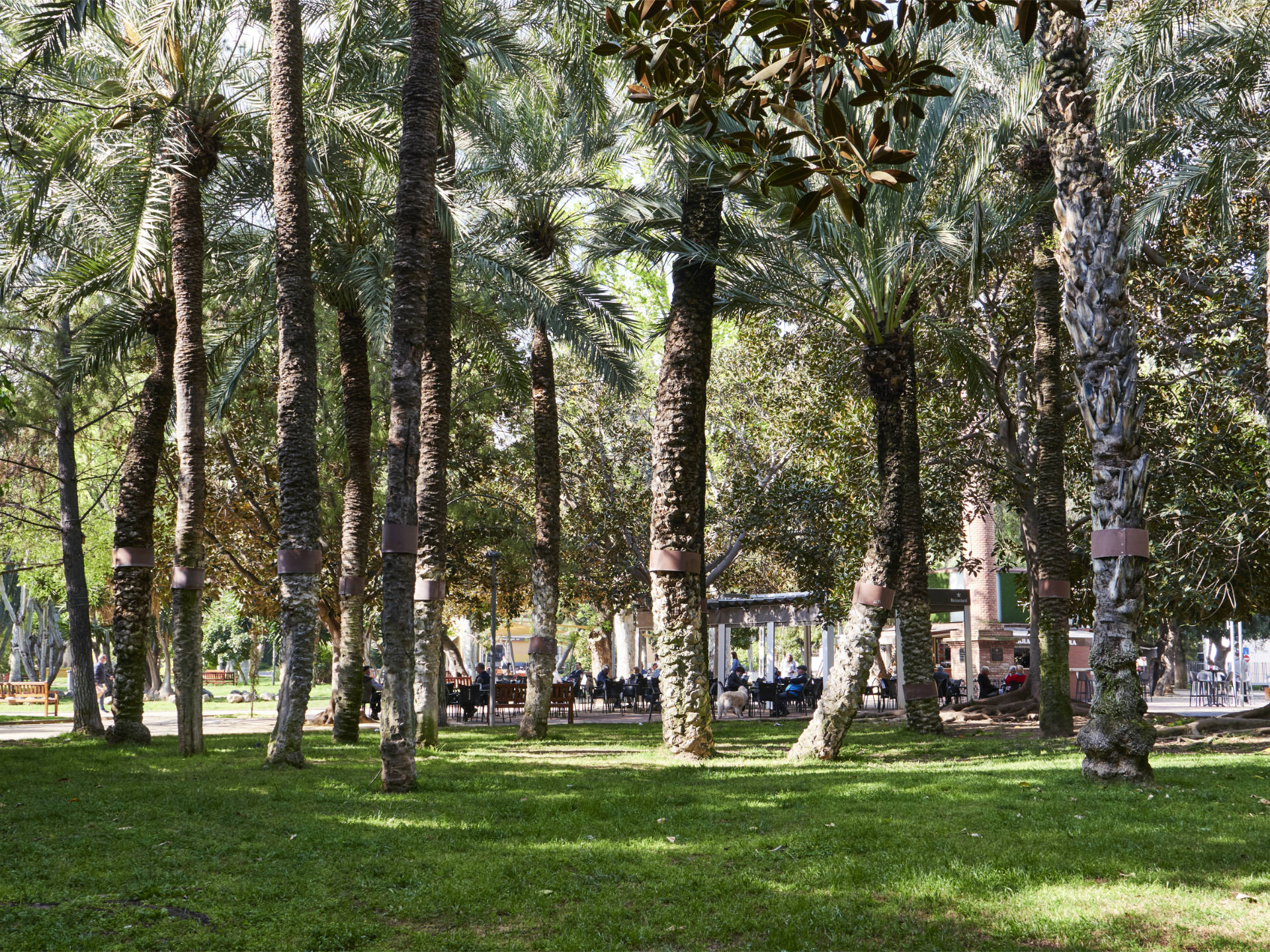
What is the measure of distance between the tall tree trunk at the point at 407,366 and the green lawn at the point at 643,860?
712 mm

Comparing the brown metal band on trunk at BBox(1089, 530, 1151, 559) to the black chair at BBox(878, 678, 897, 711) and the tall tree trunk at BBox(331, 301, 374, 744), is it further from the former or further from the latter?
the black chair at BBox(878, 678, 897, 711)

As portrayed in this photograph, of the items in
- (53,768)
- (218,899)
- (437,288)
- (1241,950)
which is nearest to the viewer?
(1241,950)

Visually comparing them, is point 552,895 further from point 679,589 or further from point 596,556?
point 596,556

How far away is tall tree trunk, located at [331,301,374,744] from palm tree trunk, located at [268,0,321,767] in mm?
3320

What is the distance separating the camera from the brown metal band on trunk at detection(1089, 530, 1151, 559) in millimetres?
9352

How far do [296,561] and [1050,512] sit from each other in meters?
10.3

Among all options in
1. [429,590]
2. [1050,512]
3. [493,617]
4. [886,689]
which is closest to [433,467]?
[429,590]

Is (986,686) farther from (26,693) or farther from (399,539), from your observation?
(26,693)

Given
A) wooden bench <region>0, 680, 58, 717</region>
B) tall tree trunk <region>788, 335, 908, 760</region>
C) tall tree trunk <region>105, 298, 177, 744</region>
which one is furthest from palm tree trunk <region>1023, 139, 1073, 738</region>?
wooden bench <region>0, 680, 58, 717</region>

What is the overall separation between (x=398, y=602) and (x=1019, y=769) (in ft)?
21.0

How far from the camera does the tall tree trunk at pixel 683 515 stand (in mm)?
12383

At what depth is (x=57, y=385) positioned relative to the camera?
1623 cm

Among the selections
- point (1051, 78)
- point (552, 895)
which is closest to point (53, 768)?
point (552, 895)

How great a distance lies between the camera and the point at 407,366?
987cm
